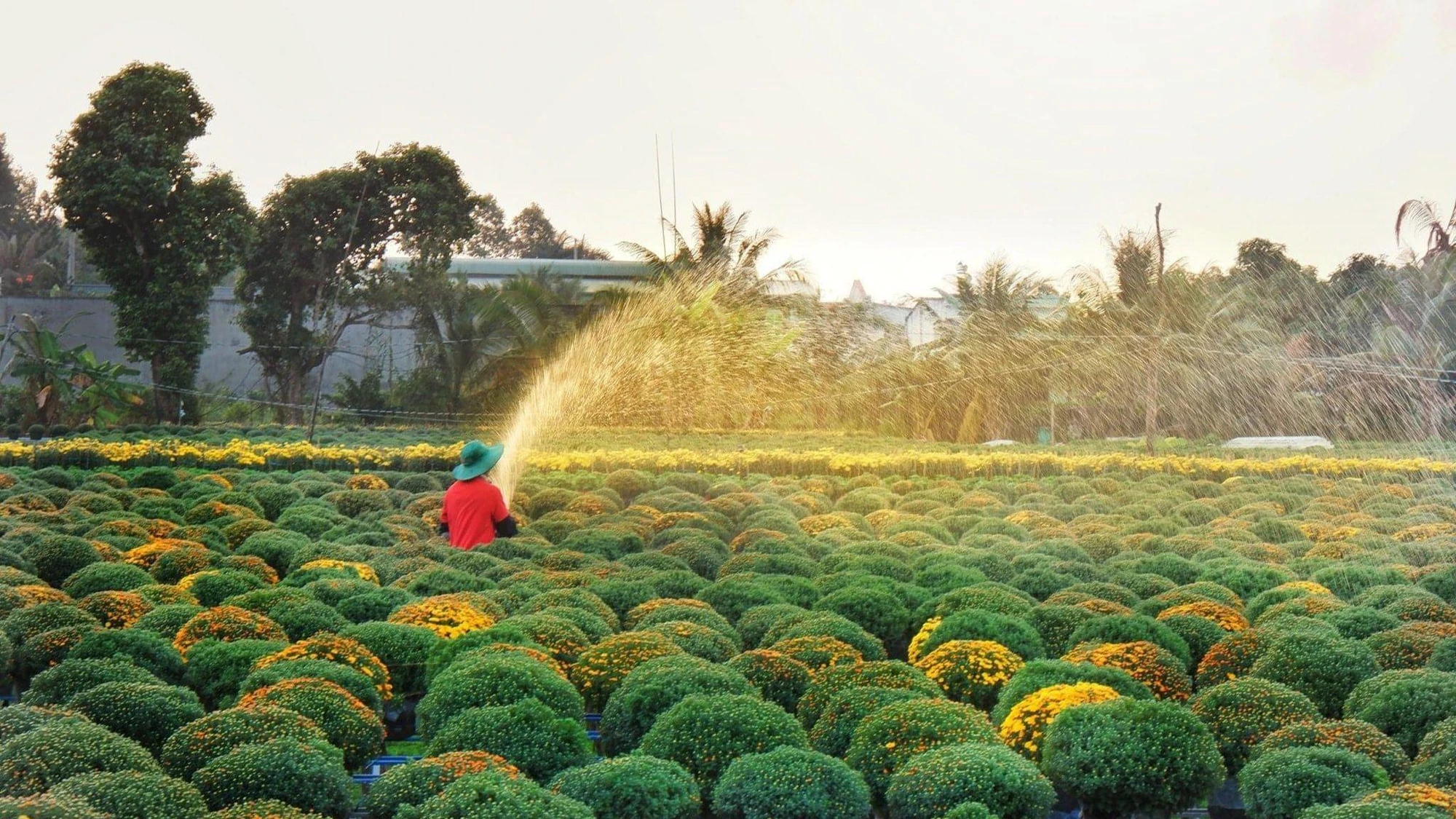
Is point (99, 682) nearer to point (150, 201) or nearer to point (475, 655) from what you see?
point (475, 655)

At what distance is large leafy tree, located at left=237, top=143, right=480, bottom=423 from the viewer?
2891 centimetres

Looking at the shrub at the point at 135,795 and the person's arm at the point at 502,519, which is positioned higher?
the person's arm at the point at 502,519

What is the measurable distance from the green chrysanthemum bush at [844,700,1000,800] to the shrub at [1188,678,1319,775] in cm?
107

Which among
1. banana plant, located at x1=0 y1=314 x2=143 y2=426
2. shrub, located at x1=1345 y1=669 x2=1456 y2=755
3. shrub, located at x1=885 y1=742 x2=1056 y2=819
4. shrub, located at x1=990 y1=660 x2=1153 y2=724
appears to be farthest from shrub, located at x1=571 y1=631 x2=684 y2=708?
banana plant, located at x1=0 y1=314 x2=143 y2=426

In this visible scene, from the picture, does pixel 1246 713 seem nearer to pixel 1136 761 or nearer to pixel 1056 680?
pixel 1056 680

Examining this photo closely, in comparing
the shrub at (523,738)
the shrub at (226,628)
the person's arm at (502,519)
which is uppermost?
the person's arm at (502,519)

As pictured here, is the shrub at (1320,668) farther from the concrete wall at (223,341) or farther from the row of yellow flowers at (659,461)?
the concrete wall at (223,341)

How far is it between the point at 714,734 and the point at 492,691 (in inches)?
44.0

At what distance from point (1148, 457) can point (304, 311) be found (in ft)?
59.9

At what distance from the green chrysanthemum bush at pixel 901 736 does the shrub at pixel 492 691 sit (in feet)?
4.48

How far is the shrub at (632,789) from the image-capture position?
539 cm

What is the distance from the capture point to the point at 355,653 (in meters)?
7.07

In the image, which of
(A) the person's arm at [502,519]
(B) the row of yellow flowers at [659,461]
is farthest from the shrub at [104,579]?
(B) the row of yellow flowers at [659,461]

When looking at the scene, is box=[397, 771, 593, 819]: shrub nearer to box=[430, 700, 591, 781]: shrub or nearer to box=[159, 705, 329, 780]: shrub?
box=[430, 700, 591, 781]: shrub
